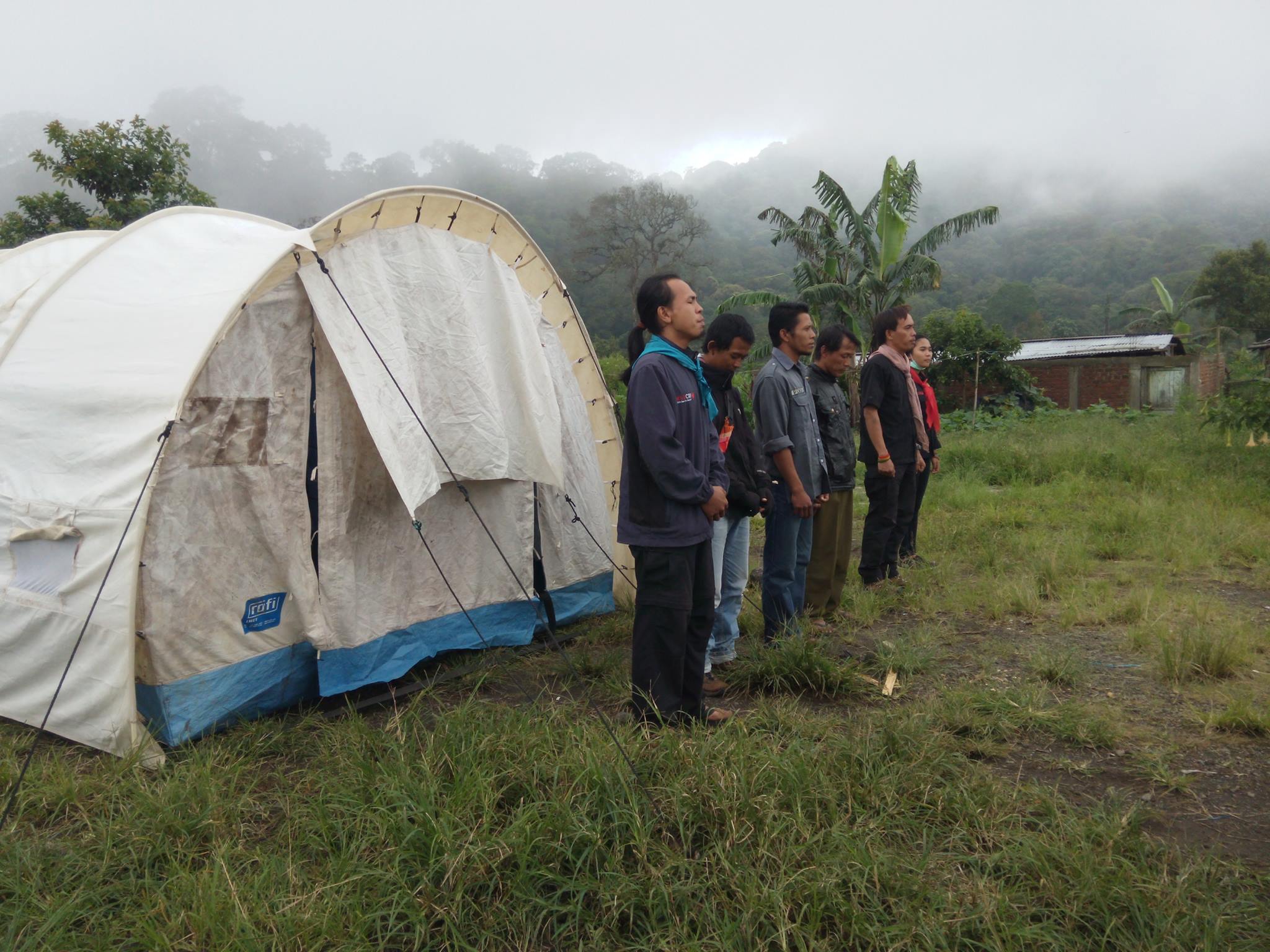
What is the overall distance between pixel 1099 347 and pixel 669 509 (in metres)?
25.6

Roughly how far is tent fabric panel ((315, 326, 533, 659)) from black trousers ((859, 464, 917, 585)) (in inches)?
82.1

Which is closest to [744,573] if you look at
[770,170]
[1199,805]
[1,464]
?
[1199,805]

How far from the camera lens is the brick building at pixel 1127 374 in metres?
21.6

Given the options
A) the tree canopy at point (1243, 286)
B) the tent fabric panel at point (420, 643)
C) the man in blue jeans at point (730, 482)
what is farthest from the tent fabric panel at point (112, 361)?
the tree canopy at point (1243, 286)

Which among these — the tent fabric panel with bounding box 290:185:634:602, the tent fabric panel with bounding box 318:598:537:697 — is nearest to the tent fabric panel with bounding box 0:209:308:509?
the tent fabric panel with bounding box 290:185:634:602

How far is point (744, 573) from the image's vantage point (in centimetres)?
393

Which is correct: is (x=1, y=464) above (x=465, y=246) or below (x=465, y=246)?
below

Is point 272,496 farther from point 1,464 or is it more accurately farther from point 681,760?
point 681,760

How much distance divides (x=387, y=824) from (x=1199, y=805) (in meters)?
2.39

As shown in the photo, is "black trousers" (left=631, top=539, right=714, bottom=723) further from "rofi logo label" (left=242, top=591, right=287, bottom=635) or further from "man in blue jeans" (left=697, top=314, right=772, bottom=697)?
"rofi logo label" (left=242, top=591, right=287, bottom=635)

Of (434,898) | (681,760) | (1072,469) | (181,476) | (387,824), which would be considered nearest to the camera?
(434,898)

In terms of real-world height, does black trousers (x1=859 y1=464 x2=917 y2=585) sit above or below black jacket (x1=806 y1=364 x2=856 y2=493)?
below

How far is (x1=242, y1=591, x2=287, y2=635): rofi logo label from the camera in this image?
347 centimetres

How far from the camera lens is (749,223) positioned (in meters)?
89.8
